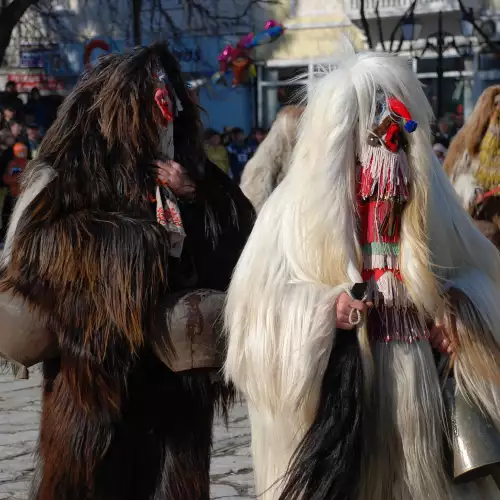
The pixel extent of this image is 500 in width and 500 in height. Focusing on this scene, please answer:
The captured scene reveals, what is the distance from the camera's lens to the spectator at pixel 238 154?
55.3 ft

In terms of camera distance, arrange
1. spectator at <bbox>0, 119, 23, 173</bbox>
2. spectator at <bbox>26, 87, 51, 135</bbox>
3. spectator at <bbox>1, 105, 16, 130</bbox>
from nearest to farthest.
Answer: spectator at <bbox>0, 119, 23, 173</bbox> → spectator at <bbox>1, 105, 16, 130</bbox> → spectator at <bbox>26, 87, 51, 135</bbox>

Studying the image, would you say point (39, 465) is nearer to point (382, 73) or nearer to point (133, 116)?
point (133, 116)

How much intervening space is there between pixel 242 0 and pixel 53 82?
5.69m

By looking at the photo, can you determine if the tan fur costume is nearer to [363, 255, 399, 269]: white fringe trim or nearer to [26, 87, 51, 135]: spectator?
[363, 255, 399, 269]: white fringe trim

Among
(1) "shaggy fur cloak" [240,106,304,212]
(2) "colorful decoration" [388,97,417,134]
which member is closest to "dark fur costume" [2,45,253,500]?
(2) "colorful decoration" [388,97,417,134]

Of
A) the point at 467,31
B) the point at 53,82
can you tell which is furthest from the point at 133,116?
the point at 467,31

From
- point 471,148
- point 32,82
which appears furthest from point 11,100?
point 471,148

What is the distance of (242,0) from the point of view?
26.5 meters

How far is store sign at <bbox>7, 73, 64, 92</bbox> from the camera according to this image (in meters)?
22.3

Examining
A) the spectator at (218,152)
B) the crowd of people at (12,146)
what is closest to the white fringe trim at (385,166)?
the crowd of people at (12,146)

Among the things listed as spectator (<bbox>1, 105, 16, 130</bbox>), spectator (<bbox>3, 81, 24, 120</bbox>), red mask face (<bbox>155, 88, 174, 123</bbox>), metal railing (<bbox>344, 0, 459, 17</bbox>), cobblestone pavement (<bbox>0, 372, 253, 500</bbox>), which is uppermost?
metal railing (<bbox>344, 0, 459, 17</bbox>)

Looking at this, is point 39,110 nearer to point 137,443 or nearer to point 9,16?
point 9,16

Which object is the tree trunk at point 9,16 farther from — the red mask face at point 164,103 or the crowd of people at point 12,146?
the red mask face at point 164,103

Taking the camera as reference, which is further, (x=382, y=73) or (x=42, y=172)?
(x=42, y=172)
